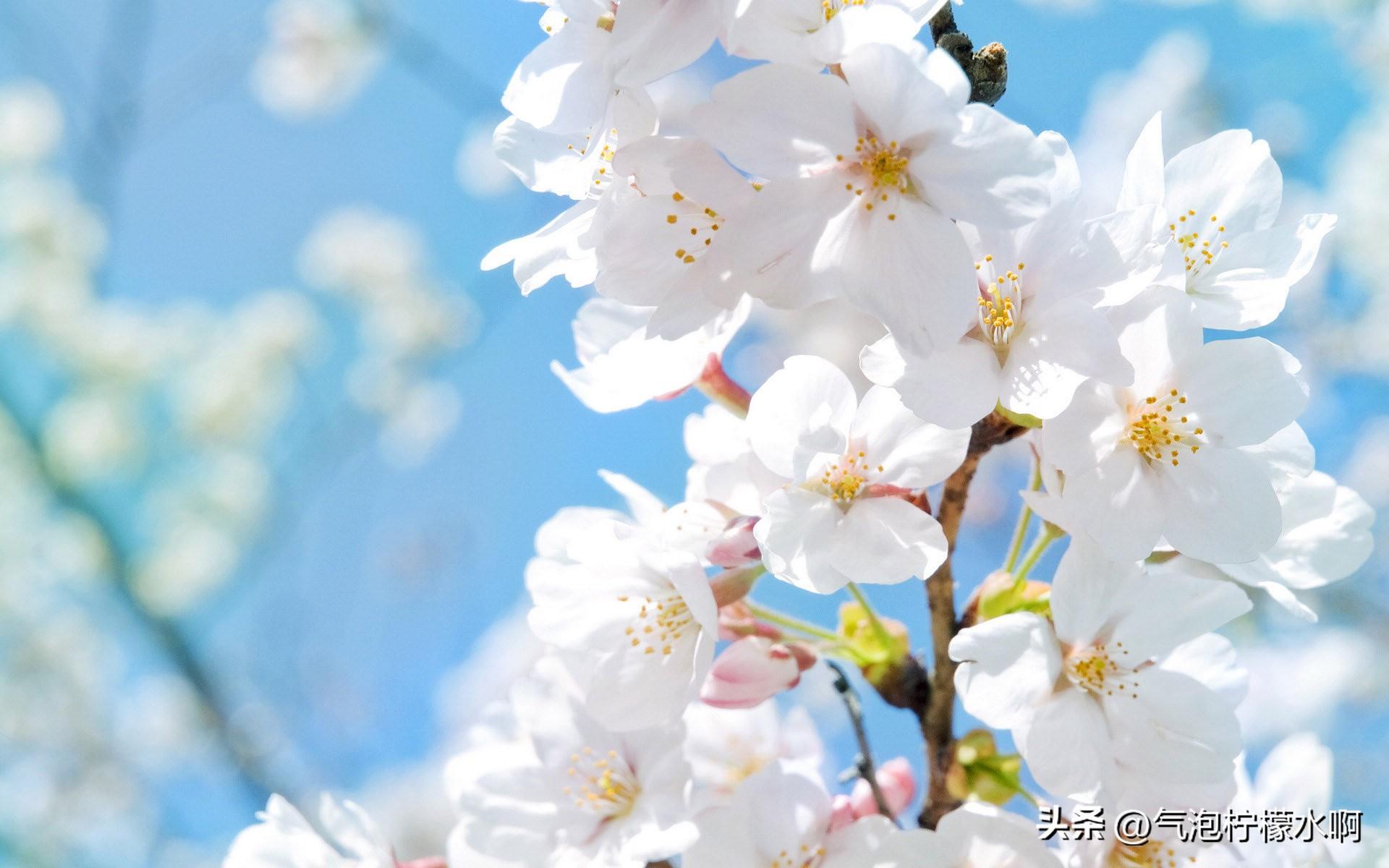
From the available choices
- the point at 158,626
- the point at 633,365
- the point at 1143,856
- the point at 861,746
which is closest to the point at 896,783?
the point at 861,746

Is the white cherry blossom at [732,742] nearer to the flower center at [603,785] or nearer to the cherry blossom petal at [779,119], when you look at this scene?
the flower center at [603,785]

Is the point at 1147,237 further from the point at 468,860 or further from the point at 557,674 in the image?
the point at 468,860

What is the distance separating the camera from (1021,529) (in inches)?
29.5

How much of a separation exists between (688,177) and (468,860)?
55cm

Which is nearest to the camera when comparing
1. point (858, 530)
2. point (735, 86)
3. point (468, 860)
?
point (735, 86)

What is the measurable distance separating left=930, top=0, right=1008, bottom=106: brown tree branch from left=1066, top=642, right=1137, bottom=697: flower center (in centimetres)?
35

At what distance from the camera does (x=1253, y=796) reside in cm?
82

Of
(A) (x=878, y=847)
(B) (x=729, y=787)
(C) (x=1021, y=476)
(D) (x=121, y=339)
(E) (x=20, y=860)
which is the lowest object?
(A) (x=878, y=847)

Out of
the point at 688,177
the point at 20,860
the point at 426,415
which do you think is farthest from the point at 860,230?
the point at 426,415

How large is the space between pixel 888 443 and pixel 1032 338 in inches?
4.7

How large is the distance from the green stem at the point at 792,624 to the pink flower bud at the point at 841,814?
0.11 meters

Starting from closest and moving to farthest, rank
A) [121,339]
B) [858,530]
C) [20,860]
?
[858,530] → [20,860] → [121,339]

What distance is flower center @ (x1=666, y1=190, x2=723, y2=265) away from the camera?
1.97ft

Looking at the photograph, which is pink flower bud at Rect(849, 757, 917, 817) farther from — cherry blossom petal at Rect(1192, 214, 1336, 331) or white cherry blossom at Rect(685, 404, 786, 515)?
cherry blossom petal at Rect(1192, 214, 1336, 331)
